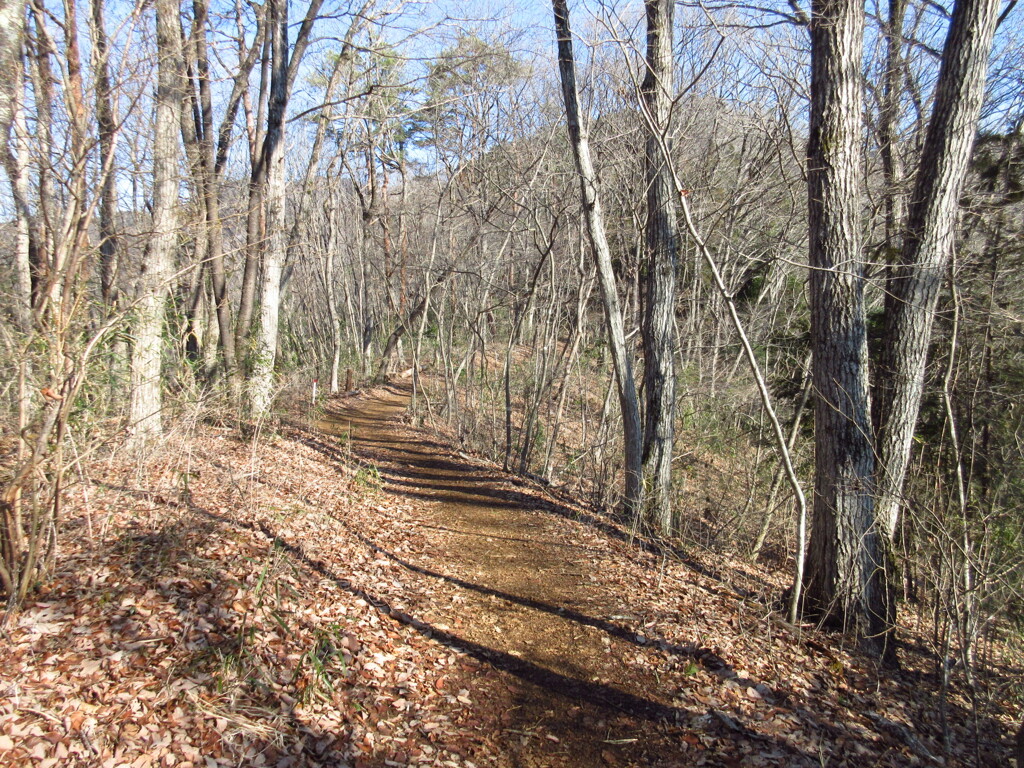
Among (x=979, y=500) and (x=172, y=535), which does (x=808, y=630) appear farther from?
(x=172, y=535)

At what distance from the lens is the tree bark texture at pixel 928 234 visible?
16.1 ft

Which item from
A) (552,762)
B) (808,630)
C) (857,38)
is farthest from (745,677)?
(857,38)

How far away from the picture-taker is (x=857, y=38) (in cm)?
510

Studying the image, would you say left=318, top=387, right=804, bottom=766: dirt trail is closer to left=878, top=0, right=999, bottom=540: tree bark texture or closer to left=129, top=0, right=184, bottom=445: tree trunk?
left=878, top=0, right=999, bottom=540: tree bark texture

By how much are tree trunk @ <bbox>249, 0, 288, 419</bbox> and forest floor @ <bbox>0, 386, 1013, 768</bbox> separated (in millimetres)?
3542

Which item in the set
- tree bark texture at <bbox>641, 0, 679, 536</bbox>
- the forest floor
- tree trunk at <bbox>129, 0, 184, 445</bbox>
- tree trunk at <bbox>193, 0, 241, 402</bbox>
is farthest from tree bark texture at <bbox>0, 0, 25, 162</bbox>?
tree bark texture at <bbox>641, 0, 679, 536</bbox>

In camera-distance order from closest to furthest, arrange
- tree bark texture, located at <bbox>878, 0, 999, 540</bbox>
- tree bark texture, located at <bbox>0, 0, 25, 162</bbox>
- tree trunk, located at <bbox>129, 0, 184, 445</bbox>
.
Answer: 1. tree bark texture, located at <bbox>0, 0, 25, 162</bbox>
2. tree bark texture, located at <bbox>878, 0, 999, 540</bbox>
3. tree trunk, located at <bbox>129, 0, 184, 445</bbox>

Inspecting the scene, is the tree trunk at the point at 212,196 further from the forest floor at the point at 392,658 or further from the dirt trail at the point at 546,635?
the dirt trail at the point at 546,635

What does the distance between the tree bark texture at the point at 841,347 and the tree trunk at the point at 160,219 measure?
6078mm

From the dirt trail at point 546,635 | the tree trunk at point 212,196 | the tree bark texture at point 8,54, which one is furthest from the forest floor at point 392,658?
the tree trunk at point 212,196

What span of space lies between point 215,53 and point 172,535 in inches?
409

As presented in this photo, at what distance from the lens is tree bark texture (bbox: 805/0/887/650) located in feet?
16.5

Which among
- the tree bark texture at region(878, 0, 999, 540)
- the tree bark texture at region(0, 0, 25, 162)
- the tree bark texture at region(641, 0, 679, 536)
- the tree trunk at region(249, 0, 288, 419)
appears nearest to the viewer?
the tree bark texture at region(0, 0, 25, 162)

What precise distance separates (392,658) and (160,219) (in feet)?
18.4
